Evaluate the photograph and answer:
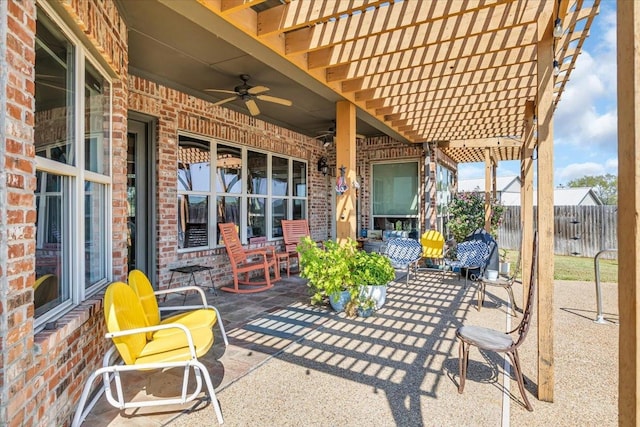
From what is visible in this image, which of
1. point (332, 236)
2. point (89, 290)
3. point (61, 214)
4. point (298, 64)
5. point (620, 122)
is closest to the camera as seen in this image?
point (620, 122)

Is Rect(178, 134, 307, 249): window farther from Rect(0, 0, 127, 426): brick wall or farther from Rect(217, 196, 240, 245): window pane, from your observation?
Rect(0, 0, 127, 426): brick wall

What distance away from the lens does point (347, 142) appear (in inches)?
175

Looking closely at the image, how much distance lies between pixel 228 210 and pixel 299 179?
7.59ft

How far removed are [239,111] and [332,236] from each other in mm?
4066

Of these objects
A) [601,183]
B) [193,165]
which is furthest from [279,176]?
[601,183]

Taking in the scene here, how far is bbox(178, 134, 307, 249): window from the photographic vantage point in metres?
4.99

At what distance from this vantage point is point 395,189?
7.91 meters

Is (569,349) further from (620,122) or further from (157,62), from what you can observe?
(157,62)

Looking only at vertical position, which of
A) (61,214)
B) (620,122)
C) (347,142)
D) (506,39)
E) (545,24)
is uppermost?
(506,39)

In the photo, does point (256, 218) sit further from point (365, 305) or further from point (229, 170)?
point (365, 305)

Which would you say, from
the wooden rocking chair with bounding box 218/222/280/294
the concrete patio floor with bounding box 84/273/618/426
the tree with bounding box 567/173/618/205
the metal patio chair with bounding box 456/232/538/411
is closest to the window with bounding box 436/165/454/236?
the concrete patio floor with bounding box 84/273/618/426

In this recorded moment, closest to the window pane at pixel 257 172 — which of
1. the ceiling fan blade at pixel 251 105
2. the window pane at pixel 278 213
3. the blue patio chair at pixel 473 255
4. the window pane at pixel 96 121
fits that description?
the window pane at pixel 278 213

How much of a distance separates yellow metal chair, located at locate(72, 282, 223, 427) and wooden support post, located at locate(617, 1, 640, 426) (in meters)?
1.88

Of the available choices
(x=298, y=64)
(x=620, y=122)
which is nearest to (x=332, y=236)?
(x=298, y=64)
